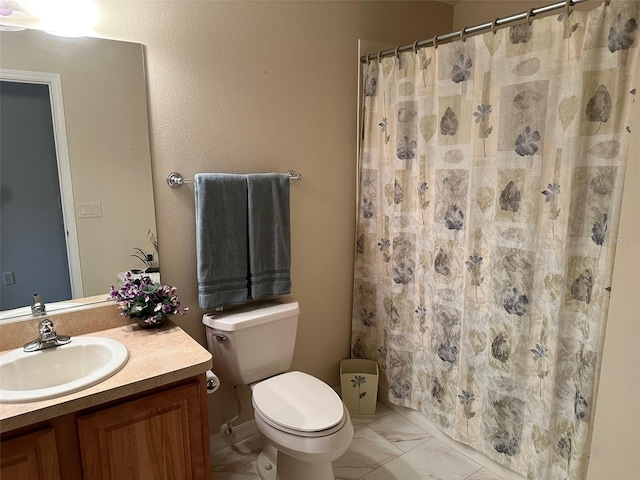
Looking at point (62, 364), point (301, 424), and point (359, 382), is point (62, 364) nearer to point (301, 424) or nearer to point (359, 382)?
point (301, 424)

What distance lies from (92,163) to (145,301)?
0.56 m

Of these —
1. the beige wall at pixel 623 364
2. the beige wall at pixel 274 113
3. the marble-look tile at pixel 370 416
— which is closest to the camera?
the beige wall at pixel 623 364

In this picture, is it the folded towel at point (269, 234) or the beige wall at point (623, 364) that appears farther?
the folded towel at point (269, 234)

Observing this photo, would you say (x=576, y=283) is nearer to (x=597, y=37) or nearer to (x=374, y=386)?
(x=597, y=37)

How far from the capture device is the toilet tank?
182 centimetres

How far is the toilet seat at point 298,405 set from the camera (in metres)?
1.54

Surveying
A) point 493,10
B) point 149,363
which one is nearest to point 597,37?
point 493,10

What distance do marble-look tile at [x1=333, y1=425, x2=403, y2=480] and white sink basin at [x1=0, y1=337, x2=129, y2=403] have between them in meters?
1.20

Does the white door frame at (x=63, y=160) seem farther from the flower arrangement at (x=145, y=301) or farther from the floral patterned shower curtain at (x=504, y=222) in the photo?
the floral patterned shower curtain at (x=504, y=222)

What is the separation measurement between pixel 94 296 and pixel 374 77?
172 centimetres

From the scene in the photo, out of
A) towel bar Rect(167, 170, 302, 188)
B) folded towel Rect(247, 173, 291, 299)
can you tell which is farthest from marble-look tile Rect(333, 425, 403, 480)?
towel bar Rect(167, 170, 302, 188)

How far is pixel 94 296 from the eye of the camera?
162cm

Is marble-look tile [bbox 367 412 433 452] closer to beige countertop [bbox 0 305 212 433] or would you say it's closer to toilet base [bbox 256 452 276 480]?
toilet base [bbox 256 452 276 480]

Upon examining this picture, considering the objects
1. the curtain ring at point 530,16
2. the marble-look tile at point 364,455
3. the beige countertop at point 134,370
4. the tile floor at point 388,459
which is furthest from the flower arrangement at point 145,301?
the curtain ring at point 530,16
